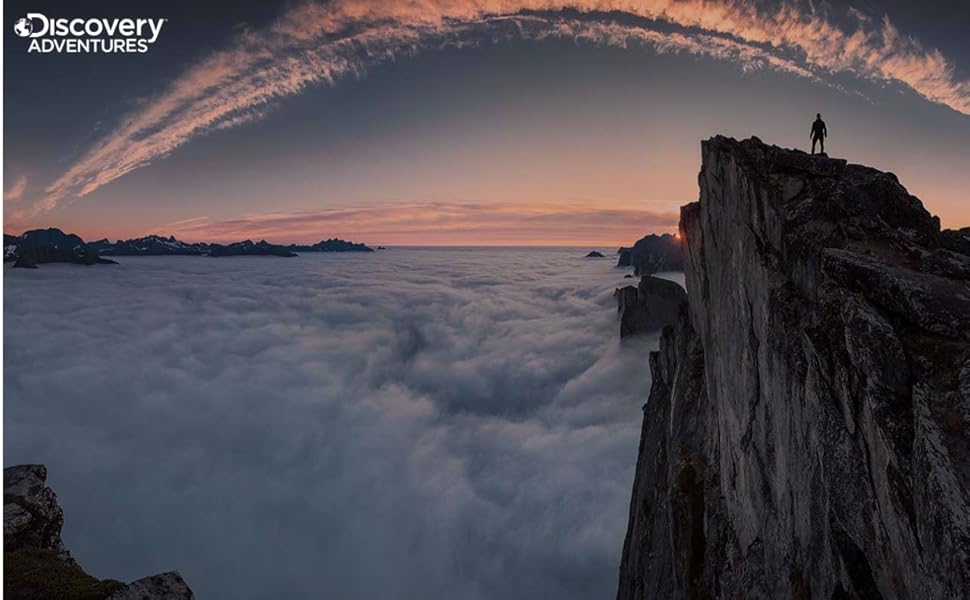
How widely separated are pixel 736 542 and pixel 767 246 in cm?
1503

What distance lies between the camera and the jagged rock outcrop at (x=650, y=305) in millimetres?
123688

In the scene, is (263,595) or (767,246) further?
(263,595)

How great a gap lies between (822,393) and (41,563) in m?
32.3

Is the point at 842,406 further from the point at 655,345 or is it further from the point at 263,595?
the point at 263,595

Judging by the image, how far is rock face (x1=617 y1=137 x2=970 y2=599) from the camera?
10.2 metres

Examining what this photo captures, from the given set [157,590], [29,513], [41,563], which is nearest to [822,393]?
[157,590]

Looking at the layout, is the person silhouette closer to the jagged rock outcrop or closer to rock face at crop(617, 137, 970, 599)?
rock face at crop(617, 137, 970, 599)

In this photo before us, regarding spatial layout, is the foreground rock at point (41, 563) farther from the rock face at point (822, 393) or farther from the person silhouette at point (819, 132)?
the person silhouette at point (819, 132)

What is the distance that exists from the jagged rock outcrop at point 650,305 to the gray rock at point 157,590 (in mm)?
112834

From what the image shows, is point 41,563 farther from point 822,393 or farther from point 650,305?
point 650,305

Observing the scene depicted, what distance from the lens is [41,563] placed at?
63.3 ft

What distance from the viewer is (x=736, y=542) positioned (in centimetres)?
2211

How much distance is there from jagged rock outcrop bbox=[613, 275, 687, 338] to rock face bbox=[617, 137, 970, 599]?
9460 cm

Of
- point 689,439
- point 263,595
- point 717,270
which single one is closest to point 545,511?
point 263,595
